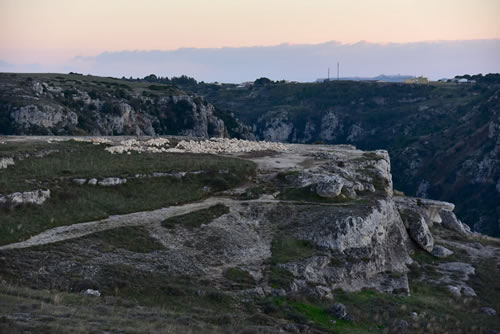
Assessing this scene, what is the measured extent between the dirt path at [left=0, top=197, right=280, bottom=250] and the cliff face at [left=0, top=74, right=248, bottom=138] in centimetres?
6296

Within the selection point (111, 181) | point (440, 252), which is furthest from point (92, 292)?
point (440, 252)

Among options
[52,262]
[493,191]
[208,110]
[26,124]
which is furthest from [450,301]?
[208,110]

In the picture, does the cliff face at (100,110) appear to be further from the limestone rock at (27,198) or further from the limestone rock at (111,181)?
the limestone rock at (27,198)

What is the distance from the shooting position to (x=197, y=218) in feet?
162

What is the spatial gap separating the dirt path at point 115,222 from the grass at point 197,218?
0.78 m

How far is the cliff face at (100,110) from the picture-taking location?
109m

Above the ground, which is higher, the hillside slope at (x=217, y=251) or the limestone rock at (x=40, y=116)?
the limestone rock at (x=40, y=116)

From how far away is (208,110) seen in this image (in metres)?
157

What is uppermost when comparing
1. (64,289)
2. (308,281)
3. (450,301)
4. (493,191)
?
(64,289)

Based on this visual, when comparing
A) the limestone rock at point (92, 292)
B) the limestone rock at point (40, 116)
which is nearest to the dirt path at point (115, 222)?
the limestone rock at point (92, 292)

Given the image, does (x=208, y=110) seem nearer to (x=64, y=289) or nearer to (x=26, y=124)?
(x=26, y=124)

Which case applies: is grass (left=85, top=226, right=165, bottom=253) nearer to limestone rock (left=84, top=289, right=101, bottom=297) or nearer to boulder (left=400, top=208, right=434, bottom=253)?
limestone rock (left=84, top=289, right=101, bottom=297)

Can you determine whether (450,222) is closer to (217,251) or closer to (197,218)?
(197,218)

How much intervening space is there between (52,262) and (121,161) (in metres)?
25.9
